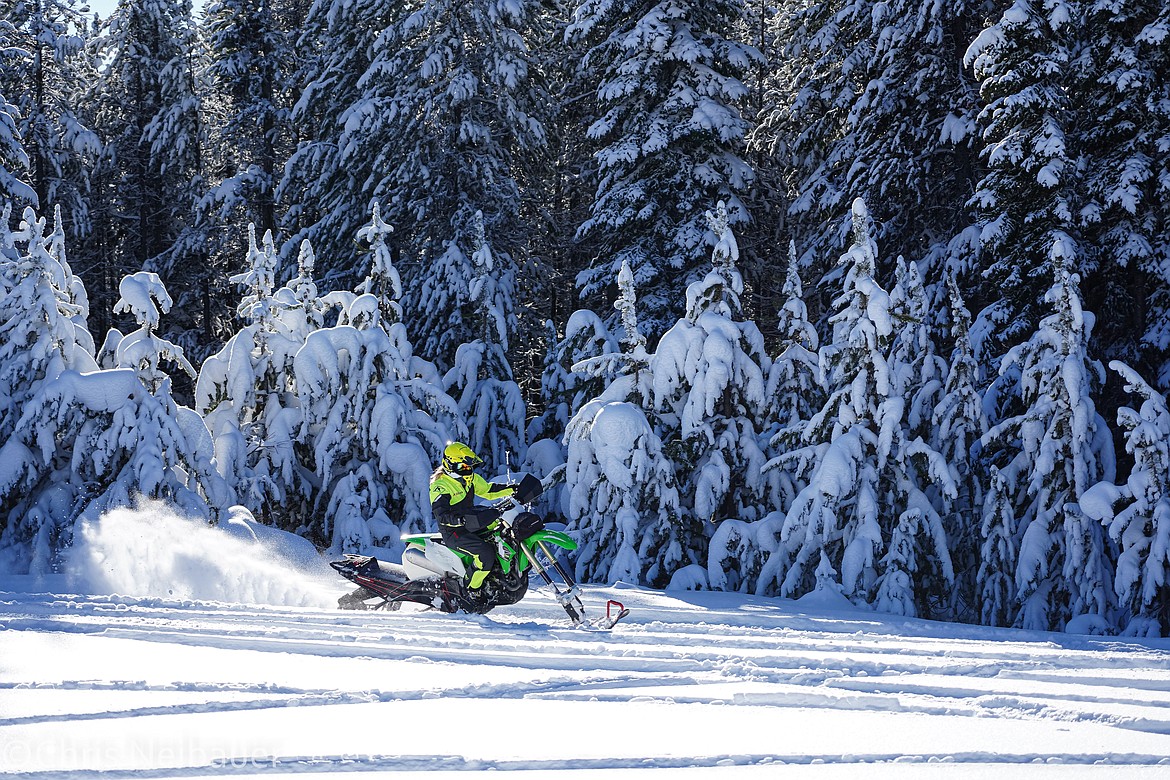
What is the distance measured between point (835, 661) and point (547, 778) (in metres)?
3.20

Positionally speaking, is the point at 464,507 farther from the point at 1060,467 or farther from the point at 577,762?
the point at 1060,467

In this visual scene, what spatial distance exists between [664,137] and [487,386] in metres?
5.93

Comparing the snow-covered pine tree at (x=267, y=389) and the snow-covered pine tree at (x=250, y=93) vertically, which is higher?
the snow-covered pine tree at (x=250, y=93)

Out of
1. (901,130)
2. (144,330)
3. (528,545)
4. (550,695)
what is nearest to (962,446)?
(528,545)

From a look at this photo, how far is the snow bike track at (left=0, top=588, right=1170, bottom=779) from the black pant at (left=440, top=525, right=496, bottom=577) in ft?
2.08

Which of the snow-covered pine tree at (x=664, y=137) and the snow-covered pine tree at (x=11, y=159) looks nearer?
the snow-covered pine tree at (x=664, y=137)

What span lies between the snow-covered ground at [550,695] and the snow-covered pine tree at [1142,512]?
2611mm

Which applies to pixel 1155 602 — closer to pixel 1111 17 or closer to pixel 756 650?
pixel 756 650

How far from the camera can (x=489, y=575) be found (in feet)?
31.8

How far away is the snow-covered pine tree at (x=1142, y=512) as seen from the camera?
1168 cm

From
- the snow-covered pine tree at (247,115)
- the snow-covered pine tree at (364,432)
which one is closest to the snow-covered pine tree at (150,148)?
the snow-covered pine tree at (247,115)

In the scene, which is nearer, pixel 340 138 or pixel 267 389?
pixel 267 389

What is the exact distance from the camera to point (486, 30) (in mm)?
23938

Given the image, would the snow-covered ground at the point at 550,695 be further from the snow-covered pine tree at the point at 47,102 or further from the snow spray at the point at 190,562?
the snow-covered pine tree at the point at 47,102
